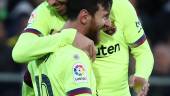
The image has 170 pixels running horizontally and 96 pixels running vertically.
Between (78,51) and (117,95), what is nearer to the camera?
(78,51)

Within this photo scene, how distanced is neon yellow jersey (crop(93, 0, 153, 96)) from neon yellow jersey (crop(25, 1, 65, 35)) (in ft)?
1.00

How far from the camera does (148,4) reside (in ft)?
31.5

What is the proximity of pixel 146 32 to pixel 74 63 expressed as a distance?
4.76 metres

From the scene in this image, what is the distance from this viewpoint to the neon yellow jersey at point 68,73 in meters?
4.13

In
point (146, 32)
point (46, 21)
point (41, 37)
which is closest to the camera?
point (41, 37)

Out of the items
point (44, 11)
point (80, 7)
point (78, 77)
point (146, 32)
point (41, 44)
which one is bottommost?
point (78, 77)

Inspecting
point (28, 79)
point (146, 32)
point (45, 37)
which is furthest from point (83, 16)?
point (146, 32)

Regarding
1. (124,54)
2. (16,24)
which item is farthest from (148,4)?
(124,54)

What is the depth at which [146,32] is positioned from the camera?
882cm

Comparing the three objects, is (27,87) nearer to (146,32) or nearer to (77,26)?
(77,26)

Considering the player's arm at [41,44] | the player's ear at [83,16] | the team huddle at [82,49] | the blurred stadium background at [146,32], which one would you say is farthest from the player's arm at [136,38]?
the blurred stadium background at [146,32]

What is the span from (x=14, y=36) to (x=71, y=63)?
4.47 meters

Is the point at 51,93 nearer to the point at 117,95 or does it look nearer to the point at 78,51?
the point at 78,51

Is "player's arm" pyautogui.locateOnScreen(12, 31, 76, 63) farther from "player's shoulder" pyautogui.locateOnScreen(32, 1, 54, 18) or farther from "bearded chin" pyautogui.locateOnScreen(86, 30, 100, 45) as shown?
"player's shoulder" pyautogui.locateOnScreen(32, 1, 54, 18)
